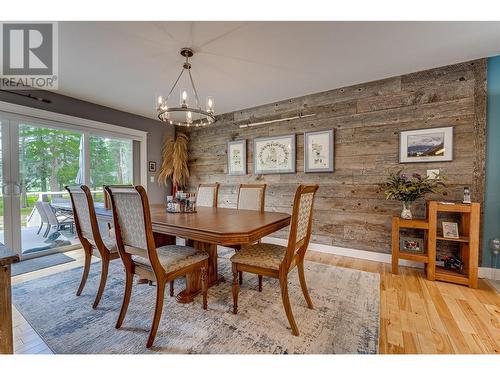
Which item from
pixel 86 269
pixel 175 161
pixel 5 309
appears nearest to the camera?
pixel 5 309

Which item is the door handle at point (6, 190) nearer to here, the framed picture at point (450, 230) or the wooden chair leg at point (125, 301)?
the wooden chair leg at point (125, 301)

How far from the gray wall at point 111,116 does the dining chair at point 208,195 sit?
1913mm

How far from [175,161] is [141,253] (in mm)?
3288

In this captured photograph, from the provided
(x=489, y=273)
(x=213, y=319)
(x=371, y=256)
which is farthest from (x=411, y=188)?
(x=213, y=319)

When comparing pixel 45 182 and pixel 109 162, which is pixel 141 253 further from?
pixel 109 162

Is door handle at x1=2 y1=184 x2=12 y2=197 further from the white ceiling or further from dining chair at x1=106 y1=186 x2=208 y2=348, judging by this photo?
dining chair at x1=106 y1=186 x2=208 y2=348

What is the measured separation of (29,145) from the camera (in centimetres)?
300

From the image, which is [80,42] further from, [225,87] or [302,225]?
[302,225]

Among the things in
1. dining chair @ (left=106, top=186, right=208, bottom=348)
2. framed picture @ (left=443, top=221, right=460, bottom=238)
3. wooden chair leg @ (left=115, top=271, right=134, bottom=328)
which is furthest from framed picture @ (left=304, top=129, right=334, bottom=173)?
wooden chair leg @ (left=115, top=271, right=134, bottom=328)

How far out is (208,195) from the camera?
3014 mm

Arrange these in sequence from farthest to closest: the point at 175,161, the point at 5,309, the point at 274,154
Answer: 1. the point at 175,161
2. the point at 274,154
3. the point at 5,309

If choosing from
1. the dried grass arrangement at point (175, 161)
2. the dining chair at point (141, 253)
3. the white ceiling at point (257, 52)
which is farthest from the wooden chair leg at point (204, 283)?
the dried grass arrangement at point (175, 161)

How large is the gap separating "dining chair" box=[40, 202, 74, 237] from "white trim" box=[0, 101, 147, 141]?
1237mm

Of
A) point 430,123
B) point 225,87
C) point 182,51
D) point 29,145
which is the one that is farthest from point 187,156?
point 430,123
